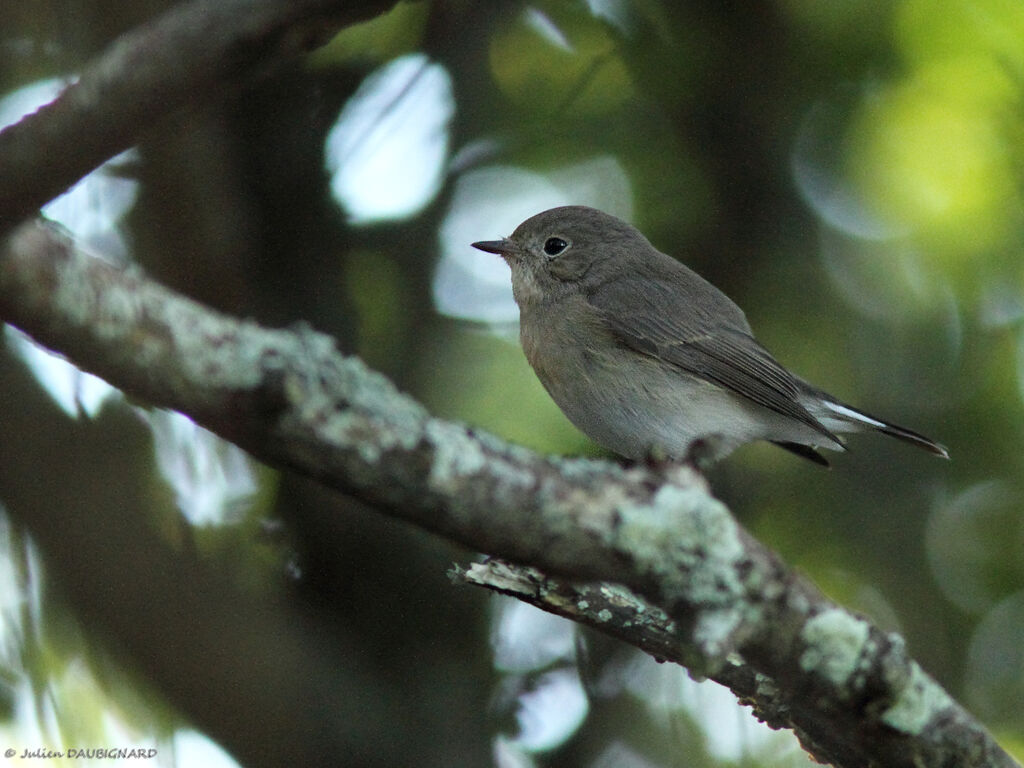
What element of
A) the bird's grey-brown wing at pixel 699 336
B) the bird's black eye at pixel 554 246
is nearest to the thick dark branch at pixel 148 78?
the bird's grey-brown wing at pixel 699 336

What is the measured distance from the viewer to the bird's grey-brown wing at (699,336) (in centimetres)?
514

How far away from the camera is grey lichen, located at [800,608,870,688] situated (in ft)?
7.54

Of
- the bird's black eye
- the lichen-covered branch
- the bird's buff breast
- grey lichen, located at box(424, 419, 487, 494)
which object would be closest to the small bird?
the bird's buff breast

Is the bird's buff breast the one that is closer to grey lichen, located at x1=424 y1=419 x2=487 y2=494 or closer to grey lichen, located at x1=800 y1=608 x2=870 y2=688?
grey lichen, located at x1=800 y1=608 x2=870 y2=688

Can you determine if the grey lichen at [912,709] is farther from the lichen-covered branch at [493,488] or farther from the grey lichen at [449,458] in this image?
the grey lichen at [449,458]

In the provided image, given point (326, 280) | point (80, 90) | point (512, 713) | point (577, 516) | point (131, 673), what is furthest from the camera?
point (326, 280)

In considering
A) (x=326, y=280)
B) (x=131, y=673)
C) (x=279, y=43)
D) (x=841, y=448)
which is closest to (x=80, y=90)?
(x=279, y=43)

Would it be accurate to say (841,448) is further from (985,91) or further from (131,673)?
(131,673)

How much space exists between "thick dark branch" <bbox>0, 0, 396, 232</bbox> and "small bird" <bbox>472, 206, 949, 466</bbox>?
315cm

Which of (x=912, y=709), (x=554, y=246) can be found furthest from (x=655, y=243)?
(x=912, y=709)

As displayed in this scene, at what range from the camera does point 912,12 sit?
18.3ft

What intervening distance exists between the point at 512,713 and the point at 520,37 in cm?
392

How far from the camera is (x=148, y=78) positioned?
6.23 ft

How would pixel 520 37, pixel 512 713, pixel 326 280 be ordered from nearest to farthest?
1. pixel 512 713
2. pixel 326 280
3. pixel 520 37
